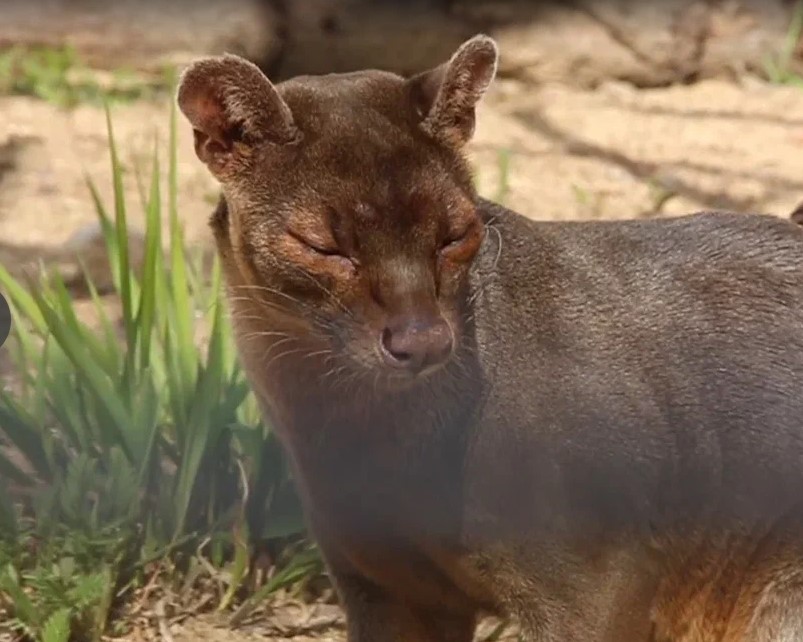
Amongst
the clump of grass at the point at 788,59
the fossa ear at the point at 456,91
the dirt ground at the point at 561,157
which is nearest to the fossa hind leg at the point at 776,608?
the fossa ear at the point at 456,91

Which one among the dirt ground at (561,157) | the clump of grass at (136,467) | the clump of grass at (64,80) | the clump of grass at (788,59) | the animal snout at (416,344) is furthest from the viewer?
the clump of grass at (788,59)

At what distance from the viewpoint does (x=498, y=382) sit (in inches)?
92.5

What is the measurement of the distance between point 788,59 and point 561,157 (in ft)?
4.15

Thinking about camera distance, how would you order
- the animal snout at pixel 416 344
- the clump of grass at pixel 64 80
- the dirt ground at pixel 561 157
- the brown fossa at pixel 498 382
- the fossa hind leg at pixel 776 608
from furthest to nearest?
1. the clump of grass at pixel 64 80
2. the dirt ground at pixel 561 157
3. the fossa hind leg at pixel 776 608
4. the brown fossa at pixel 498 382
5. the animal snout at pixel 416 344

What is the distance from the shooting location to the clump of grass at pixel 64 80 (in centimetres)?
534

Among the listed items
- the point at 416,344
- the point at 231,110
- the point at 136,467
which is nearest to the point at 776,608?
the point at 416,344

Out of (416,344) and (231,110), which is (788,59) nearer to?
(231,110)

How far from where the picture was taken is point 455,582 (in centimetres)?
239

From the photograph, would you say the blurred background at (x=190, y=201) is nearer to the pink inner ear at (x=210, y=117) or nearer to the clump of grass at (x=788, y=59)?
the clump of grass at (x=788, y=59)

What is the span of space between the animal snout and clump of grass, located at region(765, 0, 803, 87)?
4.06 m

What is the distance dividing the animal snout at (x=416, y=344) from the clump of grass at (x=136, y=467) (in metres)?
0.90

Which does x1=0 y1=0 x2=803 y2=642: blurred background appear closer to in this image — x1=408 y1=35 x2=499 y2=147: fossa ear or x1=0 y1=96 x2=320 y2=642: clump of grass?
x1=0 y1=96 x2=320 y2=642: clump of grass

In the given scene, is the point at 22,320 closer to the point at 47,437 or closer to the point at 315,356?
the point at 47,437

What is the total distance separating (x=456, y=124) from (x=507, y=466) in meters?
0.50
